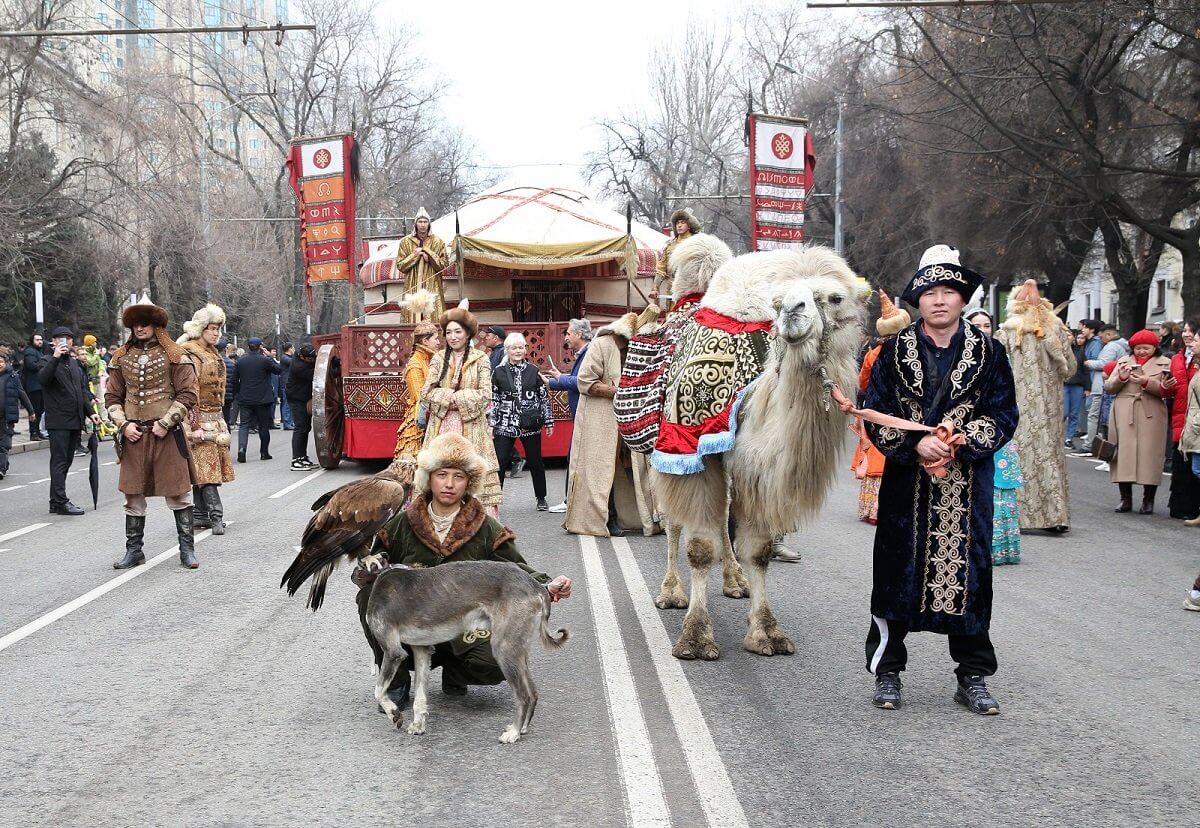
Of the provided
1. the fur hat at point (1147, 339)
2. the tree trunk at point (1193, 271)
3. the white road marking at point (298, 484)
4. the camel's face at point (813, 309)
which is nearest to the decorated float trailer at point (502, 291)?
the white road marking at point (298, 484)

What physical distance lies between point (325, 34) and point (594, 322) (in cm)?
3396

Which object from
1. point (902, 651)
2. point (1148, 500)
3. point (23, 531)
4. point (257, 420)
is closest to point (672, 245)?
point (902, 651)

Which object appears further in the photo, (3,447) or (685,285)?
(3,447)

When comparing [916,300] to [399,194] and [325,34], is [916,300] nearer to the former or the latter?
[325,34]

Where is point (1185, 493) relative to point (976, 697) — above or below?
above

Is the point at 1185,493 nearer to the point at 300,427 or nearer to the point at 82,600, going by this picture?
the point at 82,600

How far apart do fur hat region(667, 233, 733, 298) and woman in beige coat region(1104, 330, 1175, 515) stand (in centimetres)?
639

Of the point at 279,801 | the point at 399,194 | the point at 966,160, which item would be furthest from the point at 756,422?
the point at 399,194

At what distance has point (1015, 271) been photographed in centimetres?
3072

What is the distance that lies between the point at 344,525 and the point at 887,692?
248 centimetres

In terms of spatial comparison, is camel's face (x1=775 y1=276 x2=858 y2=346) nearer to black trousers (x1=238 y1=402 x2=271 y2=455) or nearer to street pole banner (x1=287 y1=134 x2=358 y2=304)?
black trousers (x1=238 y1=402 x2=271 y2=455)

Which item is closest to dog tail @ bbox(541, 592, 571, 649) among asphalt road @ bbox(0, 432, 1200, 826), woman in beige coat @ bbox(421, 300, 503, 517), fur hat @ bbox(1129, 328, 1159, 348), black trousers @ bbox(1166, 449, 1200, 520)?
asphalt road @ bbox(0, 432, 1200, 826)

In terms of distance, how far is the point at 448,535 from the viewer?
5.50 metres

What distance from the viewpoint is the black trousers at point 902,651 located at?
214 inches
